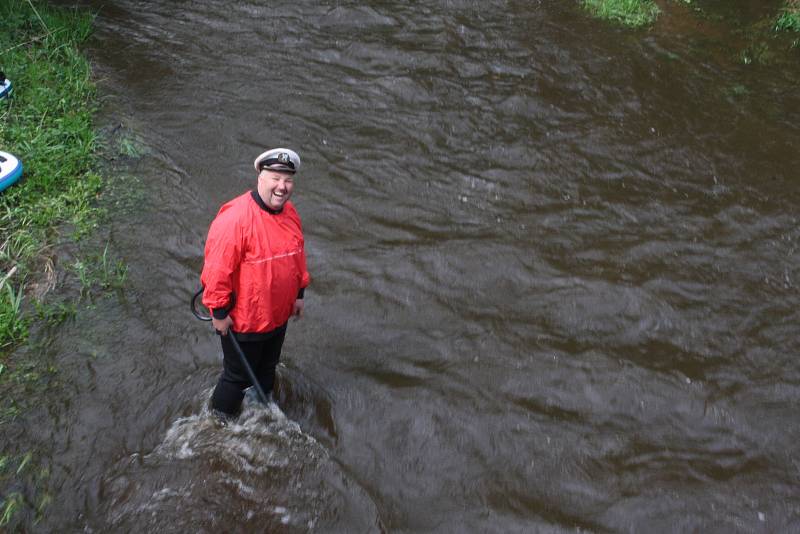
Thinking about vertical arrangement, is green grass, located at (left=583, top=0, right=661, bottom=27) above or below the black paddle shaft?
above

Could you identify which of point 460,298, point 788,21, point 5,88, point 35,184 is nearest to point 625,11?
point 788,21

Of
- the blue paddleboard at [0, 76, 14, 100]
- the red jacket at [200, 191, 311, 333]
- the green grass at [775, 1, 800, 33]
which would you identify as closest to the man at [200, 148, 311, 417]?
the red jacket at [200, 191, 311, 333]

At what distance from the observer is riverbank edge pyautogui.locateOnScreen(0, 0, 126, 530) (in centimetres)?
Result: 456

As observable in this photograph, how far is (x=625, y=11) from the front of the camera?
433 inches

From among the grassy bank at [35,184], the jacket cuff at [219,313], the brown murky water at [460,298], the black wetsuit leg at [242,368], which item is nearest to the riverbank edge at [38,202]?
the grassy bank at [35,184]

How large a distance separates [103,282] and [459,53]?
5948 mm

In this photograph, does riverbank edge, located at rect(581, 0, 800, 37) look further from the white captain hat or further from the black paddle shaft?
the black paddle shaft

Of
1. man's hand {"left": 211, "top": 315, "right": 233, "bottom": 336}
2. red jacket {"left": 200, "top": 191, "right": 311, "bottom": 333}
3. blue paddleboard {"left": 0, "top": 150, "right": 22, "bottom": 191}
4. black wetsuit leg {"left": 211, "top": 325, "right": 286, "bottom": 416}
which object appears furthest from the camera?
blue paddleboard {"left": 0, "top": 150, "right": 22, "bottom": 191}

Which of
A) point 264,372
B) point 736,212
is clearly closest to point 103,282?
point 264,372

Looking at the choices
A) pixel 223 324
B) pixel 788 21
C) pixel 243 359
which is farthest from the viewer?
pixel 788 21

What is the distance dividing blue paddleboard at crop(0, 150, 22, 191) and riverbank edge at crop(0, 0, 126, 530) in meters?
0.09

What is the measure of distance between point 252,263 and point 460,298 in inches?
93.0

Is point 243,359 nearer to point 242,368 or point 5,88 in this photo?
point 242,368

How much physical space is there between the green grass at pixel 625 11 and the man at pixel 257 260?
8444 mm
